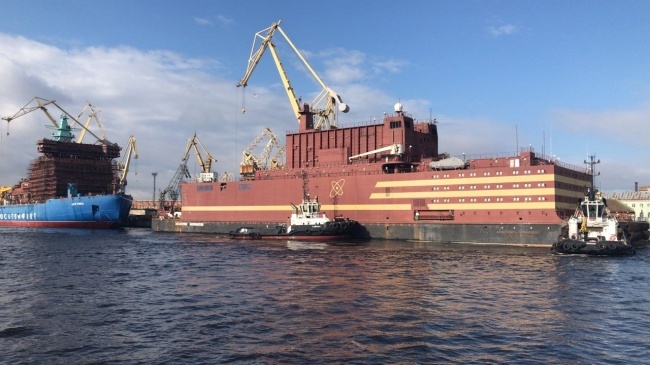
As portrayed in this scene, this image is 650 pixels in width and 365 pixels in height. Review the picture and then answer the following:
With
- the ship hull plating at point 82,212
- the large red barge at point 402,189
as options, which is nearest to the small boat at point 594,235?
the large red barge at point 402,189

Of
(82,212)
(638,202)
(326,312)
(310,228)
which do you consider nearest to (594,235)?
(310,228)

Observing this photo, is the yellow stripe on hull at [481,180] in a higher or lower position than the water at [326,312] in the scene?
higher

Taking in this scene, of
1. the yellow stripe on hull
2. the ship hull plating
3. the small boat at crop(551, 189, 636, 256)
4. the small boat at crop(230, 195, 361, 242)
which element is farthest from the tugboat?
the ship hull plating

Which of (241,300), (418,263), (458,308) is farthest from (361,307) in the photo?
(418,263)

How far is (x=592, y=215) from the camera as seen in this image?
4859 centimetres

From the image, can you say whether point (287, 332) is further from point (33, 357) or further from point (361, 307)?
point (33, 357)

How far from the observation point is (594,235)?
47.6m

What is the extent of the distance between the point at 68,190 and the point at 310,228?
78679mm

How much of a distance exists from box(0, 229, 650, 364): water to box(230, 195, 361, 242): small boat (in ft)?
79.2

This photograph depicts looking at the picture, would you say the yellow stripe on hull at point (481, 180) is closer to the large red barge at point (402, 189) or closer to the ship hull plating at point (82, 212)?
the large red barge at point (402, 189)

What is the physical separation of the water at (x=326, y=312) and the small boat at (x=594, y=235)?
613 centimetres

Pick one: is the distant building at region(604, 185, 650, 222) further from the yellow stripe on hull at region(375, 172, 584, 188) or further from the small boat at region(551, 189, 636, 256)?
the small boat at region(551, 189, 636, 256)

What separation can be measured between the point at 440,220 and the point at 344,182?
15.6 m

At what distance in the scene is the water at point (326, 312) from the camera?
635 inches
